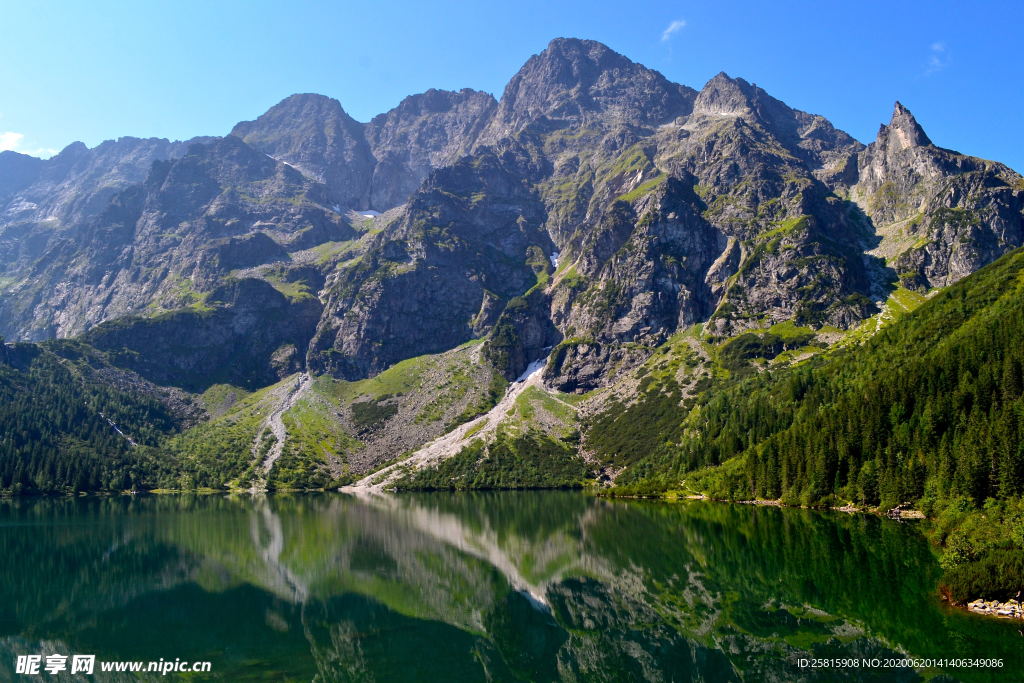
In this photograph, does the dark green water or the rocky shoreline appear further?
the rocky shoreline

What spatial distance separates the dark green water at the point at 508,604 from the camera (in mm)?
30703

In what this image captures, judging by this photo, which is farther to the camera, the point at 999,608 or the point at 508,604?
the point at 508,604

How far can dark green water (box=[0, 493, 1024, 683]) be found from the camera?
101ft

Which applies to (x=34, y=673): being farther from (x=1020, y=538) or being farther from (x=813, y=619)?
(x=1020, y=538)

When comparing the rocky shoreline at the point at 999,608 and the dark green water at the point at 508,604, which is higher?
the rocky shoreline at the point at 999,608

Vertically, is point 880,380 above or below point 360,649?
above

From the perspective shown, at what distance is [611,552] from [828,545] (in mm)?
22930

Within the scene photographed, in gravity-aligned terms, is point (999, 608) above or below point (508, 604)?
above

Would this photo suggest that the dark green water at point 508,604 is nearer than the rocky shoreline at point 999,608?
Yes

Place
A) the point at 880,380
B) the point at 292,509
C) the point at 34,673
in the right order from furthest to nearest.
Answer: the point at 292,509 → the point at 880,380 → the point at 34,673

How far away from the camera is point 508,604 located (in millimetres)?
47000

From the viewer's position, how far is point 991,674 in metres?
25.5

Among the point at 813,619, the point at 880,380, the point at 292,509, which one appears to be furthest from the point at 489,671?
the point at 292,509

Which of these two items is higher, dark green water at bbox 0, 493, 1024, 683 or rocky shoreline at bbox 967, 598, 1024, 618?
rocky shoreline at bbox 967, 598, 1024, 618
